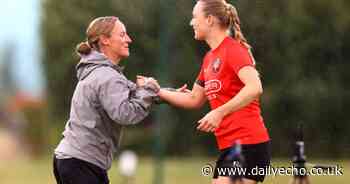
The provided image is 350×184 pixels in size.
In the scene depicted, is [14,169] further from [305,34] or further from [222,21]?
[222,21]

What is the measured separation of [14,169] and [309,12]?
35.5 ft

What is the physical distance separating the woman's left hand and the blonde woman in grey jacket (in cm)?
42

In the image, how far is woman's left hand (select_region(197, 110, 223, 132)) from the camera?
4387mm

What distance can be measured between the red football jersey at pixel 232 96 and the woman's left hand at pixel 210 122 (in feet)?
0.73

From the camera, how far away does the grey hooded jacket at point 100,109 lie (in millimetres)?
4660

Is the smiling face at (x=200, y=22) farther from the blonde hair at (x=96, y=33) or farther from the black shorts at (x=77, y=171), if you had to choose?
the black shorts at (x=77, y=171)

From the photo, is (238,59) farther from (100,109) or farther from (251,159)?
(100,109)

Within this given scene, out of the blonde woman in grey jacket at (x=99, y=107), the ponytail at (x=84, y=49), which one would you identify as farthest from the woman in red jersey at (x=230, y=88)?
the ponytail at (x=84, y=49)

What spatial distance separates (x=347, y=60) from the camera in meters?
11.1

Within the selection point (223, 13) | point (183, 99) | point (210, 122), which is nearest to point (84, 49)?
point (183, 99)

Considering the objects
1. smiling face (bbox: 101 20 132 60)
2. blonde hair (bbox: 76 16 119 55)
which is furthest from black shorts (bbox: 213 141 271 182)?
blonde hair (bbox: 76 16 119 55)

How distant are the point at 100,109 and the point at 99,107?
0.01 m

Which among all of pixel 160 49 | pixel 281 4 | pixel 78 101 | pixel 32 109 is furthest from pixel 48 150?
pixel 78 101

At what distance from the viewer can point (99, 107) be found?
4750mm
